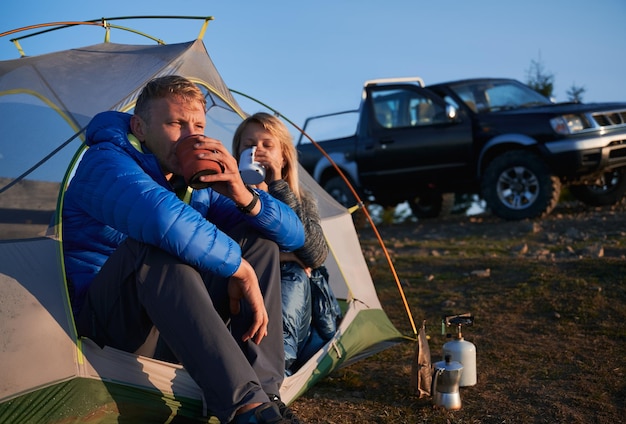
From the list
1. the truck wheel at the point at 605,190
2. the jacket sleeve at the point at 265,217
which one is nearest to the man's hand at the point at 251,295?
the jacket sleeve at the point at 265,217

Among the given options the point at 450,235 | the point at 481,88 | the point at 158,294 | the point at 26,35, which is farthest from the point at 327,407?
the point at 481,88

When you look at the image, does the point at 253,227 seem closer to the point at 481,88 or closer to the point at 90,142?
the point at 90,142

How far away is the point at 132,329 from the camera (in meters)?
2.70

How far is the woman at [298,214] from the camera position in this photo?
3.38 meters

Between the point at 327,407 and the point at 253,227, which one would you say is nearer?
the point at 253,227

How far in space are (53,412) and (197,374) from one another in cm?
54

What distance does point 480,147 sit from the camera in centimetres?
866

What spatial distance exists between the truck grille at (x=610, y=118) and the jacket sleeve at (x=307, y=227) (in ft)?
18.2

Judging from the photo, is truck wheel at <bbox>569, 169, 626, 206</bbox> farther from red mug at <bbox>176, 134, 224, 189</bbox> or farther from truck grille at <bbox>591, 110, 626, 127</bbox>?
red mug at <bbox>176, 134, 224, 189</bbox>

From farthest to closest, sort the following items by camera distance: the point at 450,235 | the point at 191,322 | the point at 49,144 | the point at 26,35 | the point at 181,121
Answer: the point at 450,235 → the point at 26,35 → the point at 49,144 → the point at 181,121 → the point at 191,322

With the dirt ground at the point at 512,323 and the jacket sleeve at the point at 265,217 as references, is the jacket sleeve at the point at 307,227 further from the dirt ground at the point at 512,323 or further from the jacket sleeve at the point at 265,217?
the dirt ground at the point at 512,323

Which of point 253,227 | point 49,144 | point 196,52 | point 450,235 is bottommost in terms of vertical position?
point 450,235

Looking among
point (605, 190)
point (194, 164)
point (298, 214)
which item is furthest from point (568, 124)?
point (194, 164)

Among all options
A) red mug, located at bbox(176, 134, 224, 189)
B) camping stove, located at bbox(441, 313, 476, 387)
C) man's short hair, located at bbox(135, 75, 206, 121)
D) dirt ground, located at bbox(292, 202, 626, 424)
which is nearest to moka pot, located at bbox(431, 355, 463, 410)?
dirt ground, located at bbox(292, 202, 626, 424)
